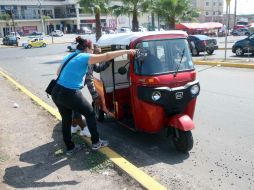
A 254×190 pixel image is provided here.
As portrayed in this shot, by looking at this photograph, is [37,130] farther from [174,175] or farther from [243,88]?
[243,88]

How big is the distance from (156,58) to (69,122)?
1714mm

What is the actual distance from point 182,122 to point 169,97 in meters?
0.43

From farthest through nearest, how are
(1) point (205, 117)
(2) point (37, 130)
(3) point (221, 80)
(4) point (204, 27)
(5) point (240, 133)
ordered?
(4) point (204, 27)
(3) point (221, 80)
(1) point (205, 117)
(2) point (37, 130)
(5) point (240, 133)

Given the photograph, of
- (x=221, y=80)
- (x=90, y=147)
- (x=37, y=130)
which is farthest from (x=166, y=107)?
(x=221, y=80)

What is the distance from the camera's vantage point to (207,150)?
558 centimetres

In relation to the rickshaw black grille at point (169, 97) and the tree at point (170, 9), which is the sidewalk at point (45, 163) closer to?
the rickshaw black grille at point (169, 97)

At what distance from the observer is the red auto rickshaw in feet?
17.5

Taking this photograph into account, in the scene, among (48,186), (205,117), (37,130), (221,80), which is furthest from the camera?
(221,80)

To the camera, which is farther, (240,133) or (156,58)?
(240,133)

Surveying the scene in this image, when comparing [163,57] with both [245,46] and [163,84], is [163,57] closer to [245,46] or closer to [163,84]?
[163,84]

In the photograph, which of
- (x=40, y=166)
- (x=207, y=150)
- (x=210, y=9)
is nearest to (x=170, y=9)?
(x=207, y=150)

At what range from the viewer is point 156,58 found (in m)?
5.59

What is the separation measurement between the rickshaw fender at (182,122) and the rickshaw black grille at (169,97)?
15 centimetres

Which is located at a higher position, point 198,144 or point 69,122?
point 69,122
